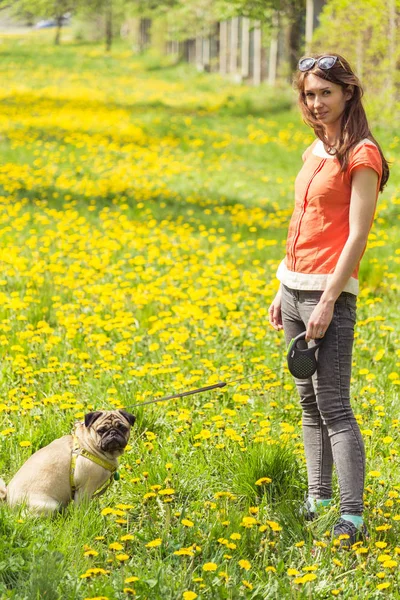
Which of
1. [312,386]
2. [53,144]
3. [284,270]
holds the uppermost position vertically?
[284,270]

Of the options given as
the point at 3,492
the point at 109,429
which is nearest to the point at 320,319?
the point at 109,429

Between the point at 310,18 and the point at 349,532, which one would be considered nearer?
the point at 349,532

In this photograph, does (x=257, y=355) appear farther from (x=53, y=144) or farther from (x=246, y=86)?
(x=246, y=86)

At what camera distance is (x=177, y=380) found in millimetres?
4859

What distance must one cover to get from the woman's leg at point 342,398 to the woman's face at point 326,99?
0.69 meters

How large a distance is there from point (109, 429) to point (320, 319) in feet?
3.09

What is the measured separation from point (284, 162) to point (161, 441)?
9.71 metres

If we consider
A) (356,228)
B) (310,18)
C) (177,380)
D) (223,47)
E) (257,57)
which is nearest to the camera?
(356,228)

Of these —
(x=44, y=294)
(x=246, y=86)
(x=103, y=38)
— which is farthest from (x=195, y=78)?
(x=103, y=38)

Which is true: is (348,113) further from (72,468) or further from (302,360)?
(72,468)

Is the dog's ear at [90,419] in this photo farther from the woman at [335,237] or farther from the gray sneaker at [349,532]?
the gray sneaker at [349,532]

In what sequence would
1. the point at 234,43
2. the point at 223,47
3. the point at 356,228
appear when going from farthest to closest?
the point at 223,47 < the point at 234,43 < the point at 356,228

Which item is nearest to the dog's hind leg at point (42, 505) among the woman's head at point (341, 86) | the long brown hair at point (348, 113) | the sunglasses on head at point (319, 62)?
the long brown hair at point (348, 113)

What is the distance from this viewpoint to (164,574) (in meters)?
2.97
